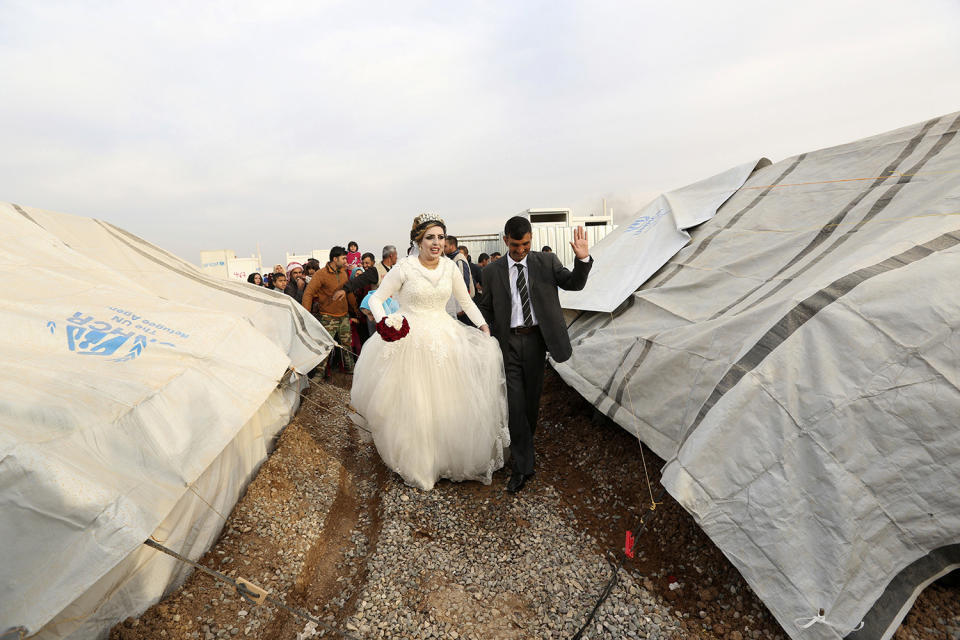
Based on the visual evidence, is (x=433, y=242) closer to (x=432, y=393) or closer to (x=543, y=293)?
(x=543, y=293)

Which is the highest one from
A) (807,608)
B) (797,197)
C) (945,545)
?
(797,197)

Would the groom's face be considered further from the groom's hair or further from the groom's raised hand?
the groom's raised hand

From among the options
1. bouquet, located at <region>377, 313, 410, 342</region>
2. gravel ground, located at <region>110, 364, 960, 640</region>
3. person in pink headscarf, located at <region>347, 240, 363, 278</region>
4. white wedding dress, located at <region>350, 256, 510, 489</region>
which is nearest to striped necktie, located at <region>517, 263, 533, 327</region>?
white wedding dress, located at <region>350, 256, 510, 489</region>

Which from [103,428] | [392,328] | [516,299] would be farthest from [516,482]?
[103,428]

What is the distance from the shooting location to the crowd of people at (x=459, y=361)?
11.8 ft

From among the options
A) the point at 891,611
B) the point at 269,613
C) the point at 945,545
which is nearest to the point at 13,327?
the point at 269,613

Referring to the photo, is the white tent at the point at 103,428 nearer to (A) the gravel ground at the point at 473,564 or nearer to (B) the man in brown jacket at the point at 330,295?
(A) the gravel ground at the point at 473,564

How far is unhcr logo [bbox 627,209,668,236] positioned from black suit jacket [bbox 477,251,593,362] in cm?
223

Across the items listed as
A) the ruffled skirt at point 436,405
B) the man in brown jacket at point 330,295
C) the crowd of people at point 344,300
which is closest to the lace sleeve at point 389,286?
the ruffled skirt at point 436,405

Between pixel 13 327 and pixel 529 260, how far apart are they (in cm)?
326

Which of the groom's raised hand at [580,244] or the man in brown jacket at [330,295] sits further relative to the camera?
the man in brown jacket at [330,295]

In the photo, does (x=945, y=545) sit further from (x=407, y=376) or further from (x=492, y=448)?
(x=407, y=376)

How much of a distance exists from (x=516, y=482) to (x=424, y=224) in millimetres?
2274

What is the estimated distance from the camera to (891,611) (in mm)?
1833
